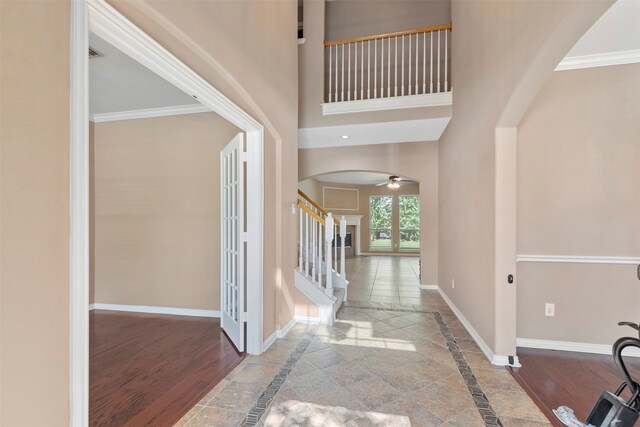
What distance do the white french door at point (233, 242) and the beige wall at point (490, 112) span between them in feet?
7.75

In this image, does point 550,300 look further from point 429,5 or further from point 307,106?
point 429,5

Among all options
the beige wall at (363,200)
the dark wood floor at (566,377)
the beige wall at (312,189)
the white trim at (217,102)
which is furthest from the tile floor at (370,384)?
the beige wall at (363,200)

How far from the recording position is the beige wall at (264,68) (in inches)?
64.2

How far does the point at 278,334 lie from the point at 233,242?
3.72 feet

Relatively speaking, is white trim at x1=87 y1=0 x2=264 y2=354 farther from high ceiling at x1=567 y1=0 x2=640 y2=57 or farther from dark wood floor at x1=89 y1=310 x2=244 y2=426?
high ceiling at x1=567 y1=0 x2=640 y2=57

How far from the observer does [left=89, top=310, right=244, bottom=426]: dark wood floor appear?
203cm

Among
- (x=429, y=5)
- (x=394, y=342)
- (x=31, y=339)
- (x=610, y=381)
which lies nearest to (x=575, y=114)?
(x=610, y=381)

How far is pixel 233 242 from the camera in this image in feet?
10.3

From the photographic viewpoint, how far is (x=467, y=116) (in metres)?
3.36

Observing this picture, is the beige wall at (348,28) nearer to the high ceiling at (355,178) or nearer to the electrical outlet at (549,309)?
the electrical outlet at (549,309)

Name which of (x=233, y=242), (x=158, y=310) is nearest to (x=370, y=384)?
(x=233, y=242)

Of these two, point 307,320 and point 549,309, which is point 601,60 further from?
point 307,320

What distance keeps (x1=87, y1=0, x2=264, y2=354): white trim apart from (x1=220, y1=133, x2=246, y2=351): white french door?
0.31 feet

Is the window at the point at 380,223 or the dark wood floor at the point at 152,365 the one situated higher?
the window at the point at 380,223
